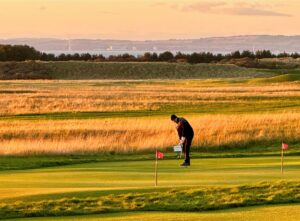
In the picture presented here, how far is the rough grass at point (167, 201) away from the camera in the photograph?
1327cm

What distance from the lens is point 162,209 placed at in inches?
527

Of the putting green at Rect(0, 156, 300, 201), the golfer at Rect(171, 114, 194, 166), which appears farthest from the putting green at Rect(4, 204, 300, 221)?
the golfer at Rect(171, 114, 194, 166)

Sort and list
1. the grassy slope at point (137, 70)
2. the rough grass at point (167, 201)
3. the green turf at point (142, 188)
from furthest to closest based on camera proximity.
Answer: the grassy slope at point (137, 70) < the green turf at point (142, 188) < the rough grass at point (167, 201)

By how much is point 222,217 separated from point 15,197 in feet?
13.2

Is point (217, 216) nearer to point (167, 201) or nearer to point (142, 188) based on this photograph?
point (167, 201)

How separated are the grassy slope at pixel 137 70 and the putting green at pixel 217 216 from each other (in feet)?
410

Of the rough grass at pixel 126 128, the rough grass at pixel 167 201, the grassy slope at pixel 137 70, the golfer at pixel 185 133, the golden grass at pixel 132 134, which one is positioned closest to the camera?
the rough grass at pixel 167 201

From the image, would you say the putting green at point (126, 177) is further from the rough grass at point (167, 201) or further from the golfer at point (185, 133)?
the rough grass at point (167, 201)

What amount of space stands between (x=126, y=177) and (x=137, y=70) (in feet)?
423

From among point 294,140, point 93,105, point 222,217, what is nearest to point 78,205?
point 222,217

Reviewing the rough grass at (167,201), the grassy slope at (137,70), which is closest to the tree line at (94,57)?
the grassy slope at (137,70)

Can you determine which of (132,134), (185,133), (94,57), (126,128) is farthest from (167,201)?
(94,57)

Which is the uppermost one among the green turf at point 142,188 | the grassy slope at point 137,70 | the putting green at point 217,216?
the grassy slope at point 137,70

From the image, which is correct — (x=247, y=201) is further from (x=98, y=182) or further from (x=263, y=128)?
(x=263, y=128)
